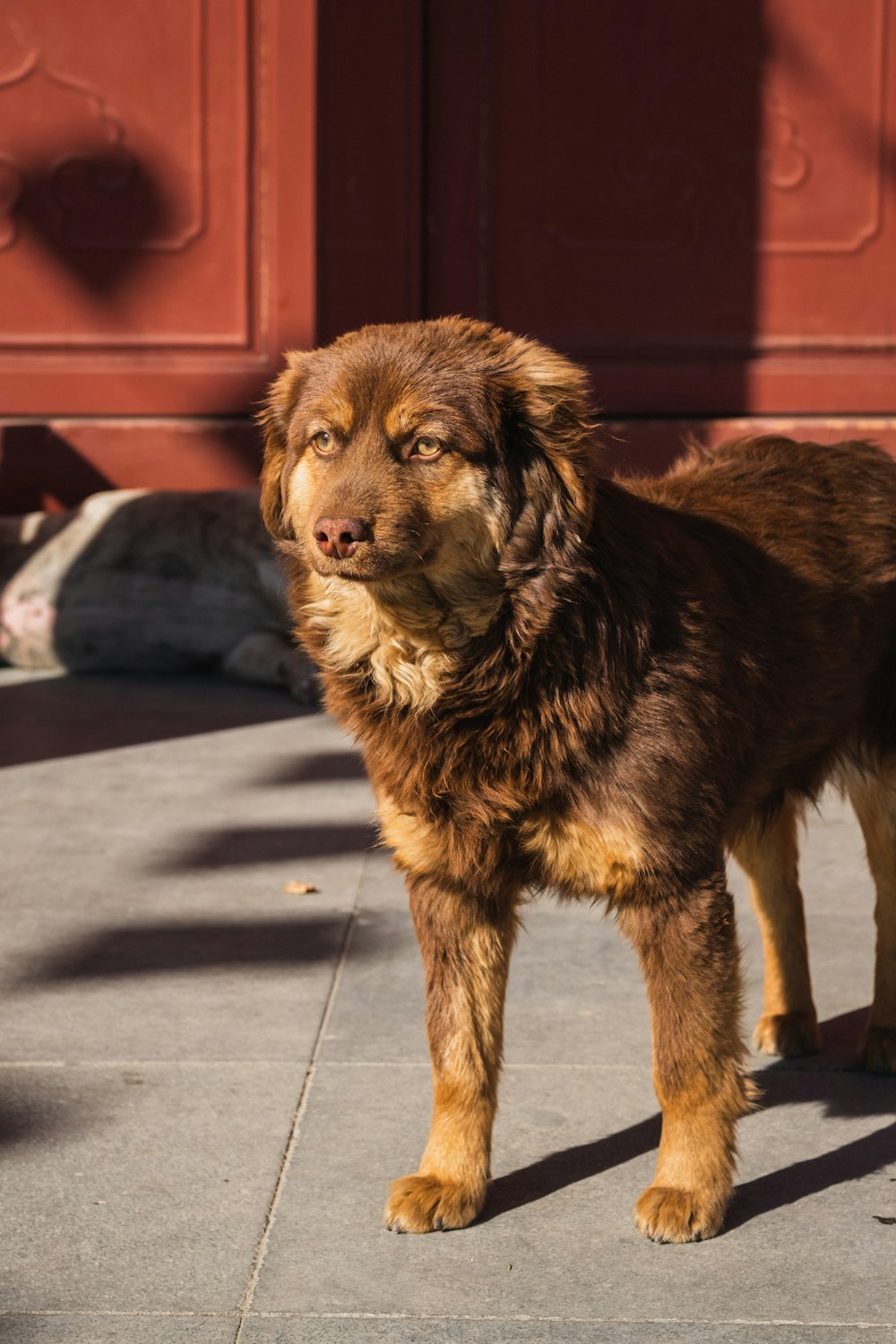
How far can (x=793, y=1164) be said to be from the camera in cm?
360

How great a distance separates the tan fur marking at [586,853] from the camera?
3.17 meters

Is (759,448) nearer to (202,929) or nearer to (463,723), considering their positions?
(463,723)

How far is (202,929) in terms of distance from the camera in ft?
16.5

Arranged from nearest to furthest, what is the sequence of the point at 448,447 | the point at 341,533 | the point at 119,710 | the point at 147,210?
the point at 341,533 < the point at 448,447 < the point at 119,710 < the point at 147,210

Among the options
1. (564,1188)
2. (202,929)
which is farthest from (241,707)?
(564,1188)

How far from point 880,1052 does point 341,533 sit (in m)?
2.02

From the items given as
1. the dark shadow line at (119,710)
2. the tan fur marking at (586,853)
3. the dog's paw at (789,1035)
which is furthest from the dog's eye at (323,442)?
the dark shadow line at (119,710)

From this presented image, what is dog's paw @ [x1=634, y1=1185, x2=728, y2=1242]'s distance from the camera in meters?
3.21

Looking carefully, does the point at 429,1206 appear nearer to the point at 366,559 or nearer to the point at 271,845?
the point at 366,559

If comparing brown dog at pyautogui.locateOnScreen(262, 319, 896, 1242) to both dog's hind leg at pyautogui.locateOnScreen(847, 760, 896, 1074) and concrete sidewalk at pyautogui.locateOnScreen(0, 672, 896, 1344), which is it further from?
dog's hind leg at pyautogui.locateOnScreen(847, 760, 896, 1074)

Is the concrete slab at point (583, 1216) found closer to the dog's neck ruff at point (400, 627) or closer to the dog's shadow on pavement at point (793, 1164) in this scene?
the dog's shadow on pavement at point (793, 1164)

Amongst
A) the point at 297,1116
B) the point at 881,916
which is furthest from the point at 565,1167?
the point at 881,916

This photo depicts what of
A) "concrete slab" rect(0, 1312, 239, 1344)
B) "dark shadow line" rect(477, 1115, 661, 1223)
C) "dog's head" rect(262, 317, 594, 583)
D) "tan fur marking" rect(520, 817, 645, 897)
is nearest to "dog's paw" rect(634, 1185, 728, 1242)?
"dark shadow line" rect(477, 1115, 661, 1223)

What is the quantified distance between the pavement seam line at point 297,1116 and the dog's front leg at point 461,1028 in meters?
0.26
